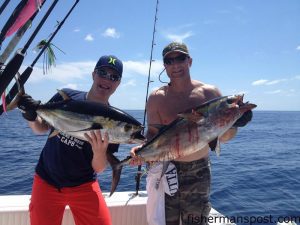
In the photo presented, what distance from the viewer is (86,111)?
9.56ft

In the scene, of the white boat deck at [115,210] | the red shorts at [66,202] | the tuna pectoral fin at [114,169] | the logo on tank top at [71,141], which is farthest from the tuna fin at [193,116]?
the white boat deck at [115,210]

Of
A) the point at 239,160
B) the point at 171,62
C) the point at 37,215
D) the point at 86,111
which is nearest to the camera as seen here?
the point at 86,111

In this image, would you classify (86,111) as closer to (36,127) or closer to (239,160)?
(36,127)

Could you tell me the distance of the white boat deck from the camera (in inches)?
162

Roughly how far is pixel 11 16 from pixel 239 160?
15.3 metres

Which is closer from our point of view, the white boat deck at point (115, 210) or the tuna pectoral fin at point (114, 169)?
the tuna pectoral fin at point (114, 169)

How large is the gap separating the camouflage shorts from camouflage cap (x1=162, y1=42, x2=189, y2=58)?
1.33 meters

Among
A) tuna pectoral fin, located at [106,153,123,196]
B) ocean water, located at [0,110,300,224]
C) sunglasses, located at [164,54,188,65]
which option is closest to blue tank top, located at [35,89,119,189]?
tuna pectoral fin, located at [106,153,123,196]

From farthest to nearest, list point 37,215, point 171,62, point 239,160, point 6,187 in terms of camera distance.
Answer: point 239,160 < point 6,187 < point 171,62 < point 37,215

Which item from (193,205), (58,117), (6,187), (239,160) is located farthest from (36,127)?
(239,160)

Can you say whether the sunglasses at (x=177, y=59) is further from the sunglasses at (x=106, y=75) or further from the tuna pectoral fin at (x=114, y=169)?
the tuna pectoral fin at (x=114, y=169)

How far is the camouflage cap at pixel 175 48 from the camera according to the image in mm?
3596

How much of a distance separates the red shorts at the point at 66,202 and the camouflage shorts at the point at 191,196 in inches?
32.3

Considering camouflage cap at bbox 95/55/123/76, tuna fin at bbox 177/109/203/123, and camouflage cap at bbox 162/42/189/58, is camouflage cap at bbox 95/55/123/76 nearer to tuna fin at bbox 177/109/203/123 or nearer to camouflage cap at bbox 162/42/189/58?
camouflage cap at bbox 162/42/189/58
